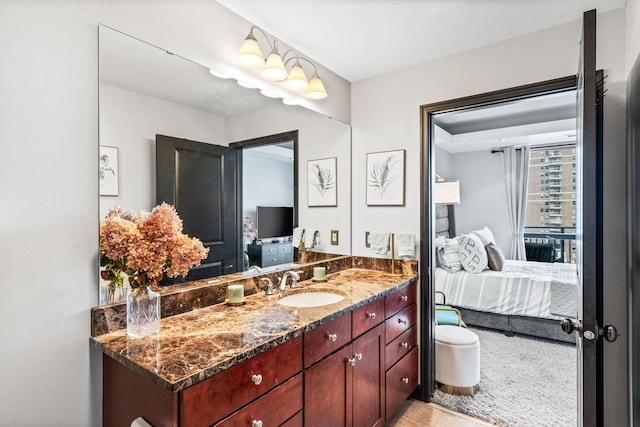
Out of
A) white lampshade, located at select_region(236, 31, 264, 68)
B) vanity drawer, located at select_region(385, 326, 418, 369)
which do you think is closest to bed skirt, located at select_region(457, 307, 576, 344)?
vanity drawer, located at select_region(385, 326, 418, 369)

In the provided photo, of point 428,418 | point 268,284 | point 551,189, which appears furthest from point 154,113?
point 551,189

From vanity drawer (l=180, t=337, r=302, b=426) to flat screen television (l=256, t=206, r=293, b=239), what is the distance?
0.88 metres

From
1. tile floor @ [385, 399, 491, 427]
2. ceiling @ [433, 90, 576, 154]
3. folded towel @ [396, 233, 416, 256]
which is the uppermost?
ceiling @ [433, 90, 576, 154]

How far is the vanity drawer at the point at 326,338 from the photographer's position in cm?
145

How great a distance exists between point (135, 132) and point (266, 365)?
1117mm

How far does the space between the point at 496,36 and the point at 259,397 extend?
2.39m

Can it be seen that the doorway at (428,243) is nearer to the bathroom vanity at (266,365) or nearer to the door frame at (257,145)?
the bathroom vanity at (266,365)

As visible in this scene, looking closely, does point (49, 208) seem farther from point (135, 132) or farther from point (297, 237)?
point (297, 237)

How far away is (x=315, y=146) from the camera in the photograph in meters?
2.54

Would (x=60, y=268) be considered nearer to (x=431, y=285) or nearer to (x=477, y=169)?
(x=431, y=285)

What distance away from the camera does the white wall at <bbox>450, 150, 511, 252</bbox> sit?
19.4ft

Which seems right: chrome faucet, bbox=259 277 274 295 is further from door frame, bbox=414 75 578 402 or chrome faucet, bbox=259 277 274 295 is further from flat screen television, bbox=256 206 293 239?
door frame, bbox=414 75 578 402

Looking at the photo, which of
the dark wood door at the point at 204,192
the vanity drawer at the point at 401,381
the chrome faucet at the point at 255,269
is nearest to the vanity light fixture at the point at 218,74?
the dark wood door at the point at 204,192

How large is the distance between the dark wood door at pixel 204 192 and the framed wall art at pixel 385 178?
3.87 feet
